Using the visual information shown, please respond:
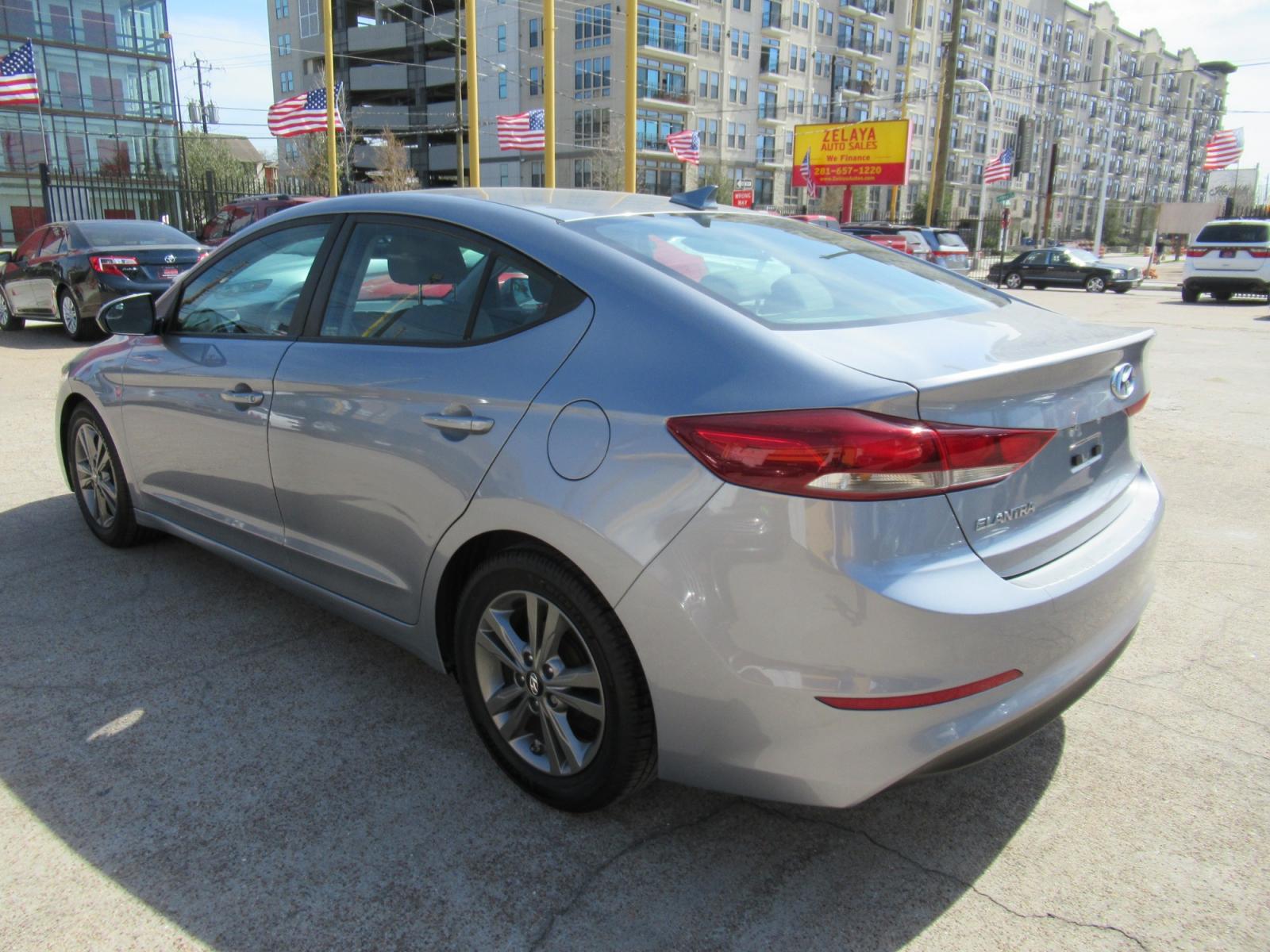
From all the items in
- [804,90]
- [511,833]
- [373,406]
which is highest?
[804,90]

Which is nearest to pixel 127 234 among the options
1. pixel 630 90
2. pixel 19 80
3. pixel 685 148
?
pixel 630 90

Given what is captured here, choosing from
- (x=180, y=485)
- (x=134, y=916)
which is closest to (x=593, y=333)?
(x=134, y=916)

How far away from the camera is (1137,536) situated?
2465 mm

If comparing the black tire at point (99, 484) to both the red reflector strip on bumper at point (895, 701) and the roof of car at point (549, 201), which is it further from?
the red reflector strip on bumper at point (895, 701)

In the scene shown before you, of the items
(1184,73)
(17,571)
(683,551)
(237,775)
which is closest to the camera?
(683,551)

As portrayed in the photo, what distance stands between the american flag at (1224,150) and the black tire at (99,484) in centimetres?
4458

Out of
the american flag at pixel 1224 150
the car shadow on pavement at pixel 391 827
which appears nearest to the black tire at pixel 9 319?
the car shadow on pavement at pixel 391 827

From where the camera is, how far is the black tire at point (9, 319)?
13.3 m

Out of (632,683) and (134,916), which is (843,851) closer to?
(632,683)

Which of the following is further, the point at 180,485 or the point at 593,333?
the point at 180,485

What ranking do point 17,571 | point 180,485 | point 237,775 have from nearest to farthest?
point 237,775, point 180,485, point 17,571

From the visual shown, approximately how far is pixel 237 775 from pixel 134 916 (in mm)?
571

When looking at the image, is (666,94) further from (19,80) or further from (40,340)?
(40,340)

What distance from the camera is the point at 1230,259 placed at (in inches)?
904
